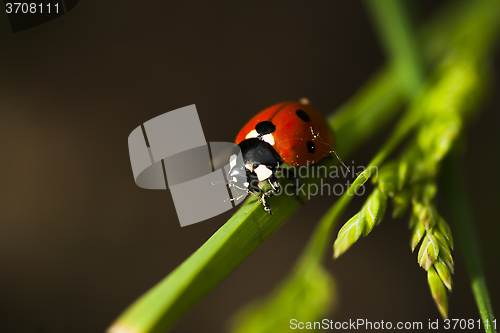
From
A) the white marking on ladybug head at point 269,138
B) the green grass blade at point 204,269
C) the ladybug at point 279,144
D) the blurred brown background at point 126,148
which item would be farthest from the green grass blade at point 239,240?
the blurred brown background at point 126,148

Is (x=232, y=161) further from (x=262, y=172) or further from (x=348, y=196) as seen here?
(x=348, y=196)

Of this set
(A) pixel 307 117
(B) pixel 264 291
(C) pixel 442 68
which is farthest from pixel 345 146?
(B) pixel 264 291

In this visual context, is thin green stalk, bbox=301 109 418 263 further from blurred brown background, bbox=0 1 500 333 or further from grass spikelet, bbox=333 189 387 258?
blurred brown background, bbox=0 1 500 333

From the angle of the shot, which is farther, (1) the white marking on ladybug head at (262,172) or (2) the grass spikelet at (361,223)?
(1) the white marking on ladybug head at (262,172)

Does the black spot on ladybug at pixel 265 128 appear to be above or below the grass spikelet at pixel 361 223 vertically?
above

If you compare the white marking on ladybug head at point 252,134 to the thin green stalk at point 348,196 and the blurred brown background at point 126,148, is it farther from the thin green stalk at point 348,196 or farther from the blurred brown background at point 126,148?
the blurred brown background at point 126,148

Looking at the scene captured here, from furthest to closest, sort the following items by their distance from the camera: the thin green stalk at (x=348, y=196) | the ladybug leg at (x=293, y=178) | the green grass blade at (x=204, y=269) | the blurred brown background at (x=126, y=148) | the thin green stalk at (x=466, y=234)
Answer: the blurred brown background at (x=126, y=148) < the ladybug leg at (x=293, y=178) < the thin green stalk at (x=348, y=196) < the thin green stalk at (x=466, y=234) < the green grass blade at (x=204, y=269)

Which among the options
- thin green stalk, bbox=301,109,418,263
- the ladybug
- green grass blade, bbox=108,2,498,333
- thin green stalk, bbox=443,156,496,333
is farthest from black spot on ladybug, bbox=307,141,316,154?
thin green stalk, bbox=443,156,496,333

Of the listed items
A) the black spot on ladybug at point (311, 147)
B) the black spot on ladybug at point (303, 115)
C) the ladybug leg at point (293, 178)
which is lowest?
the ladybug leg at point (293, 178)
